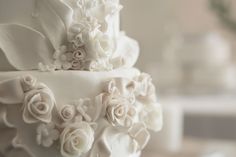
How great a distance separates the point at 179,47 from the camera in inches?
100

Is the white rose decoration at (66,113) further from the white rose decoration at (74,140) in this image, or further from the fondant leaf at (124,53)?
the fondant leaf at (124,53)

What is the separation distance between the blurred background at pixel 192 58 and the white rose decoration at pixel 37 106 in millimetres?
1287

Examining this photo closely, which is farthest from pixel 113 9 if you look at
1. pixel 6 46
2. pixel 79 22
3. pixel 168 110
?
pixel 168 110

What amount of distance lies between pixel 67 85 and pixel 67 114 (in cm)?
4

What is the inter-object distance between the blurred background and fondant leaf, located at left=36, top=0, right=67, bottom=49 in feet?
4.10

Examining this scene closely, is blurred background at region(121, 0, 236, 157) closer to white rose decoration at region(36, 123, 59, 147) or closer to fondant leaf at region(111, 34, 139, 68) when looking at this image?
fondant leaf at region(111, 34, 139, 68)

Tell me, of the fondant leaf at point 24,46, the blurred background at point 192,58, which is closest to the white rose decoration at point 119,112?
the fondant leaf at point 24,46

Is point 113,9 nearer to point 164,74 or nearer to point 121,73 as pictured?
point 121,73

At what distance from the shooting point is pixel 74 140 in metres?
0.63

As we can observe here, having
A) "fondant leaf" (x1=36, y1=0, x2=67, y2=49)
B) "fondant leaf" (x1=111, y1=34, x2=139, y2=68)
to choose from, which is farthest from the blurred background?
"fondant leaf" (x1=36, y1=0, x2=67, y2=49)

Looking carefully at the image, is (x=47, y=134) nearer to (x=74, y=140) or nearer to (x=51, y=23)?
(x=74, y=140)

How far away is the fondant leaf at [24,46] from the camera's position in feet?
2.21

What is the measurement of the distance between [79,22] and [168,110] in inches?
35.5

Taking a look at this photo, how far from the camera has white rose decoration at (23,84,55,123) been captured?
2.03 ft
